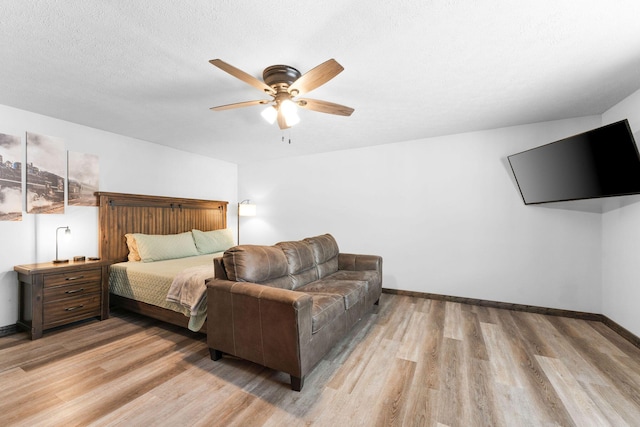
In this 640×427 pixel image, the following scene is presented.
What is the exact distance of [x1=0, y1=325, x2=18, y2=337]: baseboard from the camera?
273 cm

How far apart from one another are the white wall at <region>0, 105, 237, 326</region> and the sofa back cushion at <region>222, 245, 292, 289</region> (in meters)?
2.50

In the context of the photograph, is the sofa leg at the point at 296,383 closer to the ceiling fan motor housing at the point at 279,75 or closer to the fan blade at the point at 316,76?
the fan blade at the point at 316,76

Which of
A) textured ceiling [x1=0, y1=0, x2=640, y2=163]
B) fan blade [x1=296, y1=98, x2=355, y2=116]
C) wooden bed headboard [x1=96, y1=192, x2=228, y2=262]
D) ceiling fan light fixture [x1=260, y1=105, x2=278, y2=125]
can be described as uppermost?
textured ceiling [x1=0, y1=0, x2=640, y2=163]

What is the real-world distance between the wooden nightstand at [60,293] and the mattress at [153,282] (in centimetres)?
19

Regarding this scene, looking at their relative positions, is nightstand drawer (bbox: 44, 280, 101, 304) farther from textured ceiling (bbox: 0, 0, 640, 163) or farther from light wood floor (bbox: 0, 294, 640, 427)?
textured ceiling (bbox: 0, 0, 640, 163)

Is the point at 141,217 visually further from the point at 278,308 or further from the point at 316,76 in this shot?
the point at 316,76

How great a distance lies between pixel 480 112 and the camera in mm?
3020

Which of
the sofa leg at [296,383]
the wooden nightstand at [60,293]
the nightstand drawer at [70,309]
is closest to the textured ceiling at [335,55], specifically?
the wooden nightstand at [60,293]

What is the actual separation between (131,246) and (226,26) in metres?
3.31

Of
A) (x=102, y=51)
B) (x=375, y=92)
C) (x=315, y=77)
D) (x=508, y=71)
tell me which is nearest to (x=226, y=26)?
(x=315, y=77)

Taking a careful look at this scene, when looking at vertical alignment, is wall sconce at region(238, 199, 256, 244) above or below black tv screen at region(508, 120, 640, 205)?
below

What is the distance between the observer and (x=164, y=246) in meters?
3.78

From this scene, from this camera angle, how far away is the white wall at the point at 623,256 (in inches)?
99.7

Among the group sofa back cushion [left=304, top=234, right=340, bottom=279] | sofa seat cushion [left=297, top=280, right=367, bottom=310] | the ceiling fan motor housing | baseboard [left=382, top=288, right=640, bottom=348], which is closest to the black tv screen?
baseboard [left=382, top=288, right=640, bottom=348]
